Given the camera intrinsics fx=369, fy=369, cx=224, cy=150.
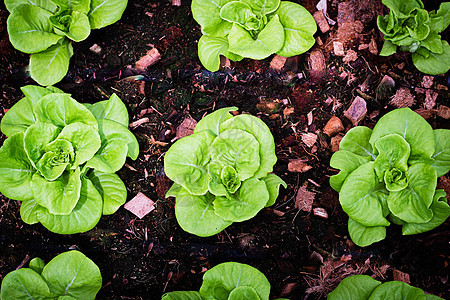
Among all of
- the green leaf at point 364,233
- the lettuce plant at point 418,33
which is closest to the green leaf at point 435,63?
the lettuce plant at point 418,33

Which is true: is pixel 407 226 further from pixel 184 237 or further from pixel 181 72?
pixel 181 72

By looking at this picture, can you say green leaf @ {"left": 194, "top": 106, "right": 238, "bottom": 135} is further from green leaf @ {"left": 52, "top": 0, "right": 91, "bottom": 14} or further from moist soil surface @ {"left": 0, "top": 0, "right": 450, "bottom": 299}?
green leaf @ {"left": 52, "top": 0, "right": 91, "bottom": 14}

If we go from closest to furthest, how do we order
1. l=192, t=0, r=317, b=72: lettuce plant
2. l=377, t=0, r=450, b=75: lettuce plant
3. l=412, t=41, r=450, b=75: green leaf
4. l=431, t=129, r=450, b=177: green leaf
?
l=431, t=129, r=450, b=177: green leaf → l=192, t=0, r=317, b=72: lettuce plant → l=377, t=0, r=450, b=75: lettuce plant → l=412, t=41, r=450, b=75: green leaf

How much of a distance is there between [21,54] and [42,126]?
36.4 inches

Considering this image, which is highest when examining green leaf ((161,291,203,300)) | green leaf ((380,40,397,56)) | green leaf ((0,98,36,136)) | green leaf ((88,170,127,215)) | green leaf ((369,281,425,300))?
green leaf ((380,40,397,56))

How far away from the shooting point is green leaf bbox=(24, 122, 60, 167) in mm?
2514

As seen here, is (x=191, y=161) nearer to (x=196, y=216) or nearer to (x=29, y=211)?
(x=196, y=216)

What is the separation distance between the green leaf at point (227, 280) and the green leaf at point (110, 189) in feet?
2.75

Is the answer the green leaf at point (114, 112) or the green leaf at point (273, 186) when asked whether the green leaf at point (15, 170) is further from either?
the green leaf at point (273, 186)

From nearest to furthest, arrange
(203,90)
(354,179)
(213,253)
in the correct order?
(354,179) → (213,253) → (203,90)

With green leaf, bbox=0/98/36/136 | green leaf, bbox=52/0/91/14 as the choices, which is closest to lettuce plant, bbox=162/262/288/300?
green leaf, bbox=0/98/36/136

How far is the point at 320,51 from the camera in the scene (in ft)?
10.2

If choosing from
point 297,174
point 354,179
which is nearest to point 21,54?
point 297,174

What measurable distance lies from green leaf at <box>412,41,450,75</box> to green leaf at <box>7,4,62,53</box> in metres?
2.88
